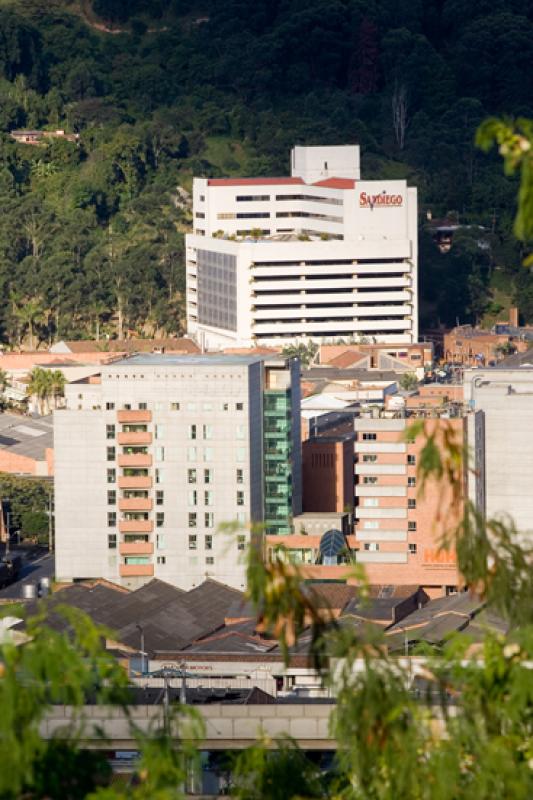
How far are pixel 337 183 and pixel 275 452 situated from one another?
49974 mm

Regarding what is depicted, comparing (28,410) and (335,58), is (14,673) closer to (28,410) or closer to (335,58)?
(28,410)

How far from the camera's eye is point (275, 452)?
7756cm

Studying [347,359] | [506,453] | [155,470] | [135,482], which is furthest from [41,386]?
[506,453]

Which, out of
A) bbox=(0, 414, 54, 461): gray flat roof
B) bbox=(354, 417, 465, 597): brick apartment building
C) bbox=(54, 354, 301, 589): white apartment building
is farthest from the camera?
bbox=(0, 414, 54, 461): gray flat roof

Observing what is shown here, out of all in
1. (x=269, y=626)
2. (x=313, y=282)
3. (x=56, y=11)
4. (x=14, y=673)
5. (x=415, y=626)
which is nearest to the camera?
(x=14, y=673)

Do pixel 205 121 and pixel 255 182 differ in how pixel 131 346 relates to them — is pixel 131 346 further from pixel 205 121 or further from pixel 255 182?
pixel 205 121

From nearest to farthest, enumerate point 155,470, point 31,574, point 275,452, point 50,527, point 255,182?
point 155,470, point 275,452, point 31,574, point 50,527, point 255,182

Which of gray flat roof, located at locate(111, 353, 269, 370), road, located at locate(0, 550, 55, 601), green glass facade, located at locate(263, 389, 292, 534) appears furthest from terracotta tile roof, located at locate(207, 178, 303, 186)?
green glass facade, located at locate(263, 389, 292, 534)

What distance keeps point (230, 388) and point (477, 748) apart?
54.6 m

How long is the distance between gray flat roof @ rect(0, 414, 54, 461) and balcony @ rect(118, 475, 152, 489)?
65.4 feet

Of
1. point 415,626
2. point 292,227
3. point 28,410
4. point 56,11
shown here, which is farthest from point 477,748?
point 56,11

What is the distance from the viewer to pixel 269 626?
72.5 feet

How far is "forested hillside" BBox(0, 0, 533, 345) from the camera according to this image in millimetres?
132125

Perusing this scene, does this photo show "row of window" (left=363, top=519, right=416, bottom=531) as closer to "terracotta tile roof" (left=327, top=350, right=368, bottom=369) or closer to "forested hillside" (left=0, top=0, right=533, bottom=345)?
"terracotta tile roof" (left=327, top=350, right=368, bottom=369)
